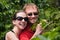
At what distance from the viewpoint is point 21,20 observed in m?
2.87

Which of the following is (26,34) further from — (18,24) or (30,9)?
(30,9)

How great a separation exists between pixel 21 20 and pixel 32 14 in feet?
0.53

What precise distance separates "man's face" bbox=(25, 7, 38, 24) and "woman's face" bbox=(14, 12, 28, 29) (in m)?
0.05

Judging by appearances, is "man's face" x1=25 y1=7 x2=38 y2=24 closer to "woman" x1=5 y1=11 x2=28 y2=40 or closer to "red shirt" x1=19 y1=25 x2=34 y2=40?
"woman" x1=5 y1=11 x2=28 y2=40

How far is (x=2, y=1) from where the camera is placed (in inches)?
206

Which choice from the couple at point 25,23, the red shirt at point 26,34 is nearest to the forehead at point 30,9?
the couple at point 25,23

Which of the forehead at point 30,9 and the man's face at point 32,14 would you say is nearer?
the man's face at point 32,14

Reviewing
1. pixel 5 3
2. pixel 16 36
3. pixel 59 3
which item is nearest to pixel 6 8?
pixel 5 3

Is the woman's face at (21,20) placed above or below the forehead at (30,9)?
below

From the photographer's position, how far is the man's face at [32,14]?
8.93 ft

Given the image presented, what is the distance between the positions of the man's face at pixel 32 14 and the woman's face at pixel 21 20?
0.05 metres

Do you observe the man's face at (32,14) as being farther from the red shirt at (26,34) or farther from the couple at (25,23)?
the red shirt at (26,34)

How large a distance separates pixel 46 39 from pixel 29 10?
→ 4.81ft

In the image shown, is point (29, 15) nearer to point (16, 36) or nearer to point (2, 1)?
point (16, 36)
